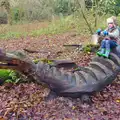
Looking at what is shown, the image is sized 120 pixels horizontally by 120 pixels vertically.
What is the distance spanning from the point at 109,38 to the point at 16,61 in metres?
2.52

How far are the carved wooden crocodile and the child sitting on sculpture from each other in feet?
0.66

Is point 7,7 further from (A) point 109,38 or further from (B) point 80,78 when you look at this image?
(B) point 80,78

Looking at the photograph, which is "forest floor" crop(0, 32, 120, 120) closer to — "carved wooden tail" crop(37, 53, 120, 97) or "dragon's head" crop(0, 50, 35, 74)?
"carved wooden tail" crop(37, 53, 120, 97)

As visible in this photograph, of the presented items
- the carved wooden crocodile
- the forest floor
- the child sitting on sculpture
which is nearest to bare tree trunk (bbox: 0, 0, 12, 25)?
the forest floor

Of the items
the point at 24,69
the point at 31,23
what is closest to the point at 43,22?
the point at 31,23

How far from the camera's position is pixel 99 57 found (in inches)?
294

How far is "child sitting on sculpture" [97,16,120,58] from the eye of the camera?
734 centimetres

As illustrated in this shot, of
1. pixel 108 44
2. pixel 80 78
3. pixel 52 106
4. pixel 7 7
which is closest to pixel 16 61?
pixel 52 106

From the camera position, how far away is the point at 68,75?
6.84 m

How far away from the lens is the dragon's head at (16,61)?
19.3 ft

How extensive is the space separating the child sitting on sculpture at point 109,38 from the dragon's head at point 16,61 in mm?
2023

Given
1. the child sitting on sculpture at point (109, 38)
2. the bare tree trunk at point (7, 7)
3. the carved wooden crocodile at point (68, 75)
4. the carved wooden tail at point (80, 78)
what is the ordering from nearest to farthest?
the carved wooden crocodile at point (68, 75) → the carved wooden tail at point (80, 78) → the child sitting on sculpture at point (109, 38) → the bare tree trunk at point (7, 7)

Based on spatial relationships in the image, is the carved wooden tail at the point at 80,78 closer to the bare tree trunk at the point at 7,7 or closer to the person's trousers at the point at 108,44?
the person's trousers at the point at 108,44

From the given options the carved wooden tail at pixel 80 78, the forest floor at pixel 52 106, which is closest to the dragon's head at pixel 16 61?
the carved wooden tail at pixel 80 78
